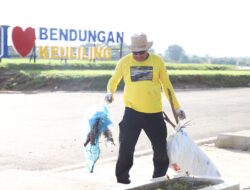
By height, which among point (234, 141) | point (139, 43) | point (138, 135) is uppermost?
point (139, 43)

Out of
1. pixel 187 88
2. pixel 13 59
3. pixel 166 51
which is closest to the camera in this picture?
pixel 187 88

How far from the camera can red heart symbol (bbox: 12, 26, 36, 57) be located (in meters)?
27.5

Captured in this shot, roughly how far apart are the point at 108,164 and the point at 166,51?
32.0 meters

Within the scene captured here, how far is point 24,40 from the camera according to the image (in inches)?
1112

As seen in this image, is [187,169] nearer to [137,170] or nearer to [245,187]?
[245,187]

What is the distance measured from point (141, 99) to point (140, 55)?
456mm

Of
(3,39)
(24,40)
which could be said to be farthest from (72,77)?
(24,40)

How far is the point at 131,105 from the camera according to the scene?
22.5 ft

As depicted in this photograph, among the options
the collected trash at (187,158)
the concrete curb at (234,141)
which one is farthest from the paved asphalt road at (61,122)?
the collected trash at (187,158)

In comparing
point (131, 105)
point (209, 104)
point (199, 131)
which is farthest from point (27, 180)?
point (209, 104)

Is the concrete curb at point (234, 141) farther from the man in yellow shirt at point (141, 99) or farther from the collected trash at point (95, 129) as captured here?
the collected trash at point (95, 129)

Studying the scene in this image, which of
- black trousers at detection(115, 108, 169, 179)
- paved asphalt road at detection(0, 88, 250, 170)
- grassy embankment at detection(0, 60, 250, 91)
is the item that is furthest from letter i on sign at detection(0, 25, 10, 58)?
black trousers at detection(115, 108, 169, 179)

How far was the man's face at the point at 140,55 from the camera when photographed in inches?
265

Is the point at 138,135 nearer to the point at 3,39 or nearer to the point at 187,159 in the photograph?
the point at 187,159
